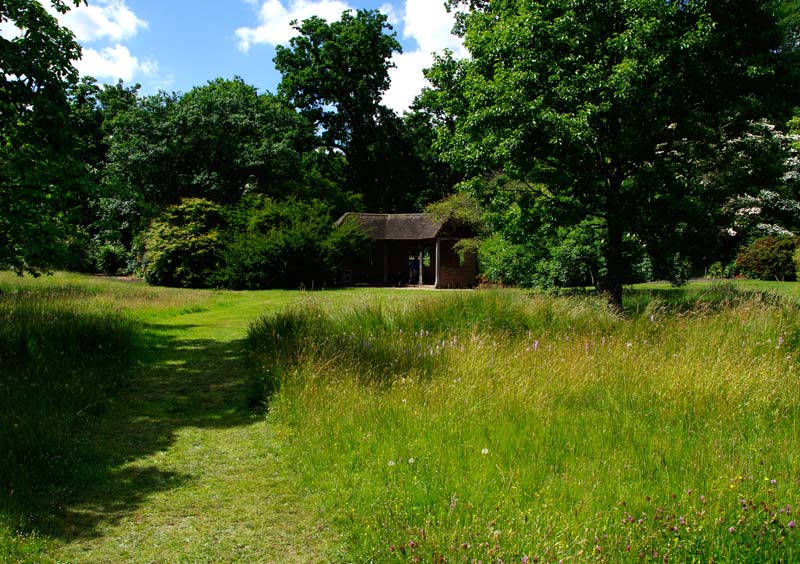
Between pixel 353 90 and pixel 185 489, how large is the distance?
45.6 meters

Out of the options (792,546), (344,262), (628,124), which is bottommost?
(792,546)

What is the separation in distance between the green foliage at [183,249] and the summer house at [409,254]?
306 inches

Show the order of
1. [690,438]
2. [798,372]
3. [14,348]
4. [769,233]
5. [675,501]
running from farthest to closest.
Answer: [769,233]
[14,348]
[798,372]
[690,438]
[675,501]

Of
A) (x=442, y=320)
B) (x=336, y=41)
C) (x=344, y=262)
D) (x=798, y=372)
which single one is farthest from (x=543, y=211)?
(x=336, y=41)

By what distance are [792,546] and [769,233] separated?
30242mm

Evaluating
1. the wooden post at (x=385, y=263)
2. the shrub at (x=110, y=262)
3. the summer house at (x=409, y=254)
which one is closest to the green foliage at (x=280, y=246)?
the summer house at (x=409, y=254)

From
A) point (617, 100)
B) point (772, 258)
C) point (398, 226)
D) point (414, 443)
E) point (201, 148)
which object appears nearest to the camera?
point (414, 443)

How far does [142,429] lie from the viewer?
679cm


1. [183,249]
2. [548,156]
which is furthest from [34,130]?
[183,249]

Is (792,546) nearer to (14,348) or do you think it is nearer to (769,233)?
(14,348)

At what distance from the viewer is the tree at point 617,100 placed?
1292cm

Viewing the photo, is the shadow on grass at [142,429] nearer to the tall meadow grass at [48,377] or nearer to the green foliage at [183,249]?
the tall meadow grass at [48,377]

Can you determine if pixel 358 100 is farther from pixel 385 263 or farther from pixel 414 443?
pixel 414 443

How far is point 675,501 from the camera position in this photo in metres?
4.22
